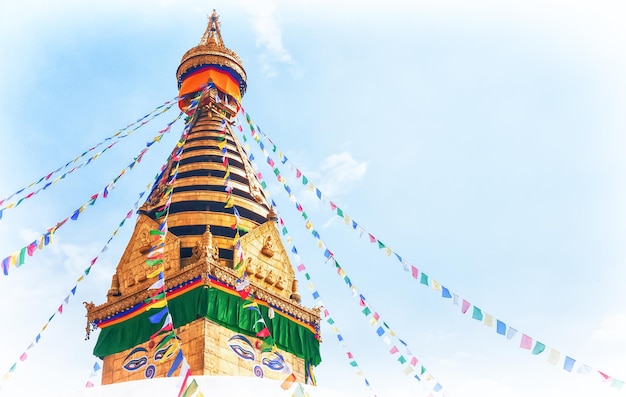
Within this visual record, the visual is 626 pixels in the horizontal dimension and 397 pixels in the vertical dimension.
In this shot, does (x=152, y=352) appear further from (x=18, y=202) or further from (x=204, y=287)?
(x=18, y=202)

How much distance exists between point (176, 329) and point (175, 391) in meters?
5.04

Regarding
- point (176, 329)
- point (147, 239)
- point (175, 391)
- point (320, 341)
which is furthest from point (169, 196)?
point (175, 391)

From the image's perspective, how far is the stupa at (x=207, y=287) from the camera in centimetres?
1141

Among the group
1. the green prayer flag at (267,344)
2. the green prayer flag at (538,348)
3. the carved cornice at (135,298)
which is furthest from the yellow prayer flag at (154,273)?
the green prayer flag at (538,348)

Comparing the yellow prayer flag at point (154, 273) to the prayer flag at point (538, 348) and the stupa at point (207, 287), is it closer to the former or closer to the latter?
the stupa at point (207, 287)

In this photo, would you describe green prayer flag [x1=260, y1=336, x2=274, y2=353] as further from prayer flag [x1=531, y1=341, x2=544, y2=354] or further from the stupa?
prayer flag [x1=531, y1=341, x2=544, y2=354]

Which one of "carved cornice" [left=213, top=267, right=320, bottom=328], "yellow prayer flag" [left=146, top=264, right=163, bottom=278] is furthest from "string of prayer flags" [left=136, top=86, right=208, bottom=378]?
"carved cornice" [left=213, top=267, right=320, bottom=328]

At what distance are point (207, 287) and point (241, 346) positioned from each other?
127 centimetres

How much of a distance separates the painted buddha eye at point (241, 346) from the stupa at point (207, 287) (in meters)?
0.02

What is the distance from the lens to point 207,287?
11641 millimetres

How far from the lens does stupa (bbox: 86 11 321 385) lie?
1141 cm

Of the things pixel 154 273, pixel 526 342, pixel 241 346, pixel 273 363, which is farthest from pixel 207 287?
pixel 526 342

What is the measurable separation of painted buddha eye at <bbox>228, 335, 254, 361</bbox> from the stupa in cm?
2

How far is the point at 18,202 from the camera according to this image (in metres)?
10.6
